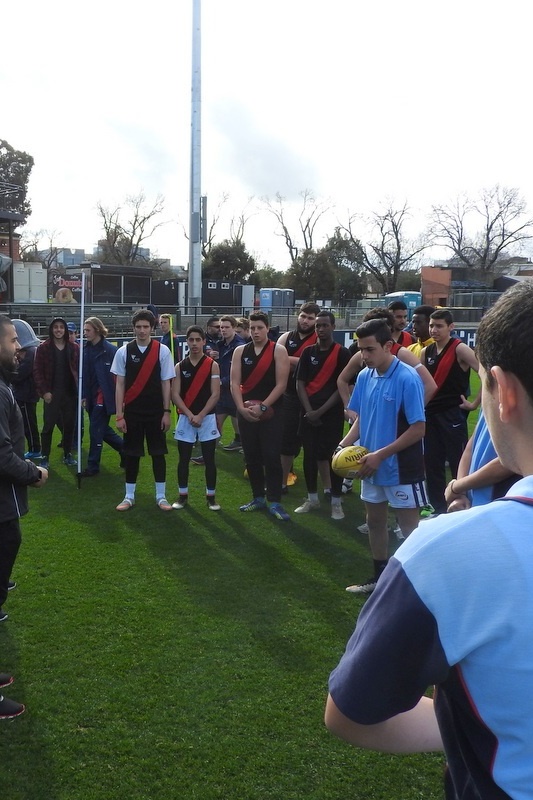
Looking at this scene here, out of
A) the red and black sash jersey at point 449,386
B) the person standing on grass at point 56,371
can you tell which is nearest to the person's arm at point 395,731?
the red and black sash jersey at point 449,386

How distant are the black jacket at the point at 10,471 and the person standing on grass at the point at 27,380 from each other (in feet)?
15.4

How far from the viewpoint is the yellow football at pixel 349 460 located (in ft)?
14.6

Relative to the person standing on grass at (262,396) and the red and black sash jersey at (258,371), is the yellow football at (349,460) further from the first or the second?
the red and black sash jersey at (258,371)

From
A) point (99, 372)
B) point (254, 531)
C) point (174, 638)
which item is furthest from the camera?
point (99, 372)

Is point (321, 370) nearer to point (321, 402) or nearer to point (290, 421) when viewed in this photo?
point (321, 402)

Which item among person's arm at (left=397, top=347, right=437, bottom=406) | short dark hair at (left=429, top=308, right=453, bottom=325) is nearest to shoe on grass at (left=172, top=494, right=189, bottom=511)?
person's arm at (left=397, top=347, right=437, bottom=406)

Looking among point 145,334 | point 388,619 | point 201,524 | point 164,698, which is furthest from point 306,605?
point 388,619

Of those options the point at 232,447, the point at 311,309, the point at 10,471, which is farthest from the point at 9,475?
the point at 232,447

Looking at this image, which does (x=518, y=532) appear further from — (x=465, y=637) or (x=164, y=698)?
(x=164, y=698)

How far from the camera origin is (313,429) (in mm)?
6566

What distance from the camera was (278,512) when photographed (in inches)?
252

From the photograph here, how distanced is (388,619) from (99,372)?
737 centimetres

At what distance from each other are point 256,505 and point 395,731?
5.69 metres

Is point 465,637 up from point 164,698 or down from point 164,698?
up
